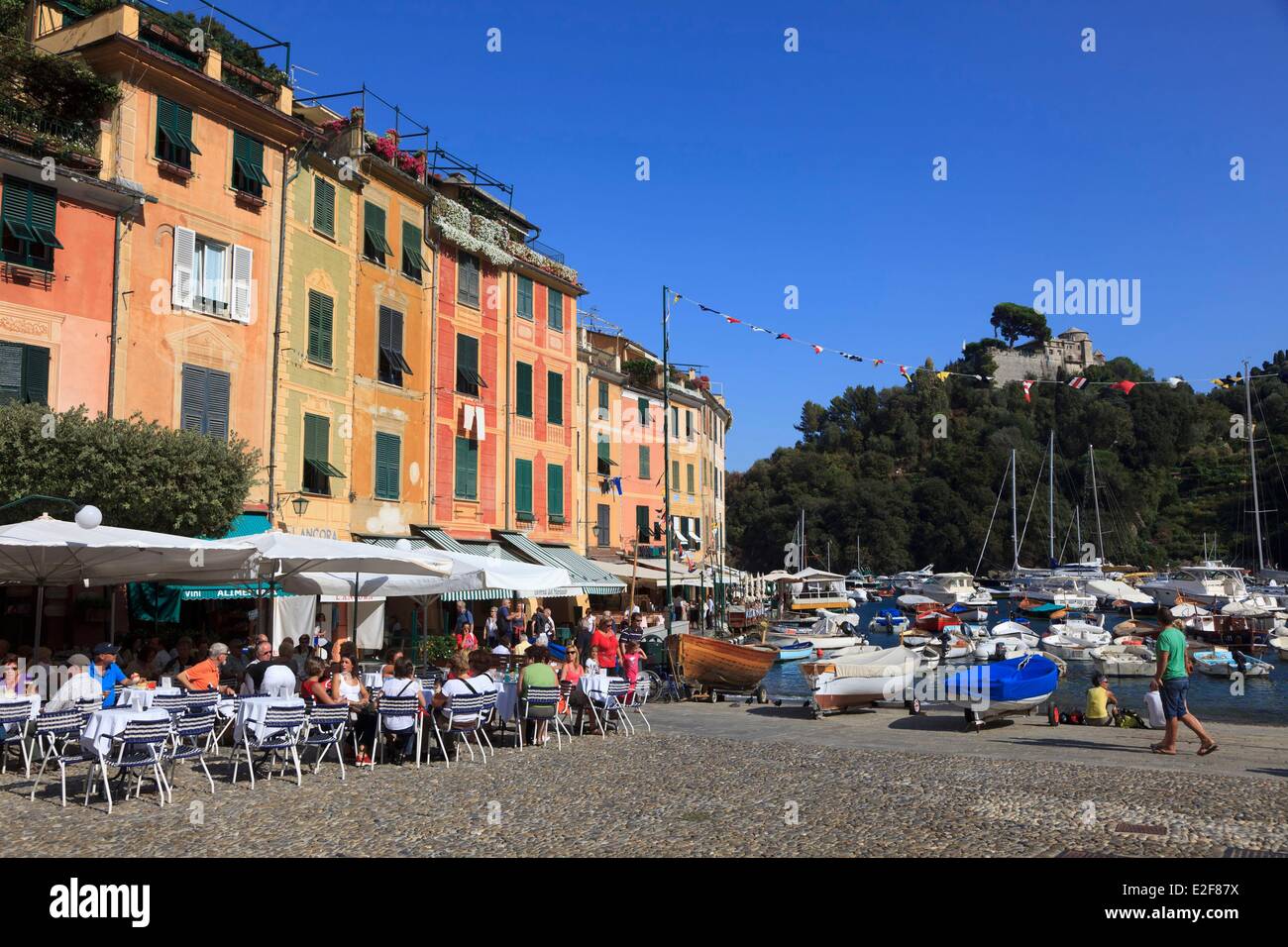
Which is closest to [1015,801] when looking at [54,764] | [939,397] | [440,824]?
[440,824]

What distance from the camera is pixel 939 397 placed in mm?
131625

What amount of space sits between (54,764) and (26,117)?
12307mm

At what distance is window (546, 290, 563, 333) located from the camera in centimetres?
3297

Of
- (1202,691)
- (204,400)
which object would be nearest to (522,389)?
(204,400)

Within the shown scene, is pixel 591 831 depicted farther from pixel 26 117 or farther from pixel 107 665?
pixel 26 117

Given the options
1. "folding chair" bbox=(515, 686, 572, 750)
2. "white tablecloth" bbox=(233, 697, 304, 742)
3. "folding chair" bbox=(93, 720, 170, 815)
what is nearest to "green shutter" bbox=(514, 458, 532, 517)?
"folding chair" bbox=(515, 686, 572, 750)

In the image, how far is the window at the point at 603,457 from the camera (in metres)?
38.1

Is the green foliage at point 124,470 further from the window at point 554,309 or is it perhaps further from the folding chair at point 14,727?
the window at point 554,309

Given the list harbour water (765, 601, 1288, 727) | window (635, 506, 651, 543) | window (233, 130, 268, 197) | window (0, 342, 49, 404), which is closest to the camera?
window (0, 342, 49, 404)

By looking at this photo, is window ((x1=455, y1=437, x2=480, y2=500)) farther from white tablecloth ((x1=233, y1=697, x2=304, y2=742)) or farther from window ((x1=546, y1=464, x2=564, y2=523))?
white tablecloth ((x1=233, y1=697, x2=304, y2=742))

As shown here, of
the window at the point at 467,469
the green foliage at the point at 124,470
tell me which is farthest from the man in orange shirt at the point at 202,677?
the window at the point at 467,469

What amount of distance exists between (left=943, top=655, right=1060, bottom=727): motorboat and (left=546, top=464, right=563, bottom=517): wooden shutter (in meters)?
17.3

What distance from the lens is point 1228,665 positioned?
117ft

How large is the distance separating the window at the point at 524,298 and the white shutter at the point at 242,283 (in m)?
10.7
